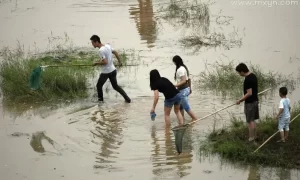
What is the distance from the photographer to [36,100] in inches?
481

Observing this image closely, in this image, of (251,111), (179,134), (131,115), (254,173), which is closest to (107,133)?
(131,115)

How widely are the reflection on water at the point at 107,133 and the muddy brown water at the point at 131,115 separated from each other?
0.06 ft

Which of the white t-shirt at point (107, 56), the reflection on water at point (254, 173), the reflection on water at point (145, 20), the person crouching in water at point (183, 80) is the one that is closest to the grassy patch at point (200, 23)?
the reflection on water at point (145, 20)

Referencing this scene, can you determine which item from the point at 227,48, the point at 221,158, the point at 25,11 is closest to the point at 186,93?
the point at 221,158

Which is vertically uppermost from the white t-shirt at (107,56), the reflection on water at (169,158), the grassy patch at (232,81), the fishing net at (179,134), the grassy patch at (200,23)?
the grassy patch at (200,23)

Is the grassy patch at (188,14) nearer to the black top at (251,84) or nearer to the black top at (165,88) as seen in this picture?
the black top at (165,88)

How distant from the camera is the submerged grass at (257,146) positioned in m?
8.34

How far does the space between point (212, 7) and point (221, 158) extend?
12.3 metres

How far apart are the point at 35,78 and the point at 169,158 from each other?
410cm

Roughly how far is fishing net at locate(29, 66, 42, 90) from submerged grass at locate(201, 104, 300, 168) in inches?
158

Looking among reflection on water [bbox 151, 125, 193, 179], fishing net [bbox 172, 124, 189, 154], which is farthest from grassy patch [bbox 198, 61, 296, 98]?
fishing net [bbox 172, 124, 189, 154]

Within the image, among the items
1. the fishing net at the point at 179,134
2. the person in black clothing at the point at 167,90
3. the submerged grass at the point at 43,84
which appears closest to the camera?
the fishing net at the point at 179,134

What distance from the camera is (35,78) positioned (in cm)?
1180

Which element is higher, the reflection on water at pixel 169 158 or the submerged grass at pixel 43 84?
the submerged grass at pixel 43 84
